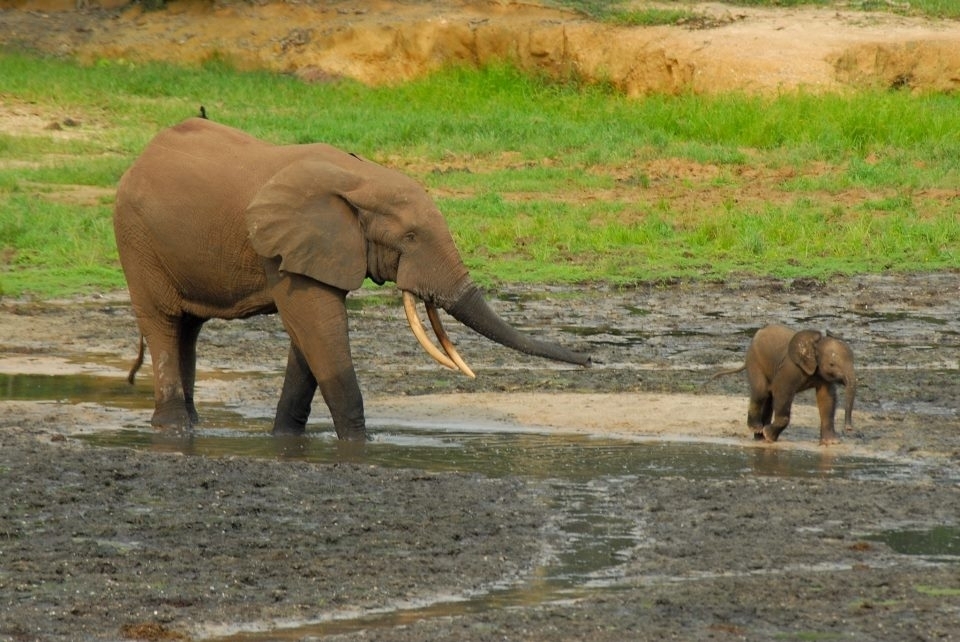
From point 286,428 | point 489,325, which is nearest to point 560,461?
point 489,325

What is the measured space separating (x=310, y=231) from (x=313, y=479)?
1.56 m

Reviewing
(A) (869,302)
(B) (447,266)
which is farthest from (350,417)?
(A) (869,302)

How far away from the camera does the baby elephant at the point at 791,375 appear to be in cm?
958

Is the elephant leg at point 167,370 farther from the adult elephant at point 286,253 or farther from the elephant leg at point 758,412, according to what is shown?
the elephant leg at point 758,412

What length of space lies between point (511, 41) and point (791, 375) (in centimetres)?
1680

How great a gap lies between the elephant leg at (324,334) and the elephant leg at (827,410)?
2.38 m

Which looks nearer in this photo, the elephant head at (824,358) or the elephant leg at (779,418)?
the elephant head at (824,358)

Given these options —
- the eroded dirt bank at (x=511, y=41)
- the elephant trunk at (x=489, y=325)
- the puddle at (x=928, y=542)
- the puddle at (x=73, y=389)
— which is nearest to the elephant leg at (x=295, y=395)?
the elephant trunk at (x=489, y=325)

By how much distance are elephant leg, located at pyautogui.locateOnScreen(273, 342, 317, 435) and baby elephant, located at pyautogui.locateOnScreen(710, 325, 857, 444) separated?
7.73ft

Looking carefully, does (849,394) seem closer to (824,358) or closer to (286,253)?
(824,358)

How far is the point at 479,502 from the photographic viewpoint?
8.08 meters

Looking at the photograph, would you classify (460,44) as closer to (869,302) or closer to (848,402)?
(869,302)

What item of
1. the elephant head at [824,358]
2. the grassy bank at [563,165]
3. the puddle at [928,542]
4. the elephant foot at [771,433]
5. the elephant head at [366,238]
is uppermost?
the elephant head at [366,238]

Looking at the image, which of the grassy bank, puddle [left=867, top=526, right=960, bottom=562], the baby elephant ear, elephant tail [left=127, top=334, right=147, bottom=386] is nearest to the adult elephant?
the baby elephant ear
